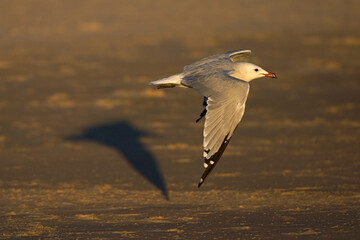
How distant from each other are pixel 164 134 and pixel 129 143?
52 centimetres

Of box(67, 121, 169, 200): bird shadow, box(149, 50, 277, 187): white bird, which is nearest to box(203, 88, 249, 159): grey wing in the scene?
box(149, 50, 277, 187): white bird

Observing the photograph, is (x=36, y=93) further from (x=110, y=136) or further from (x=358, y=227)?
(x=358, y=227)

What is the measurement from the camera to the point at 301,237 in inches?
223

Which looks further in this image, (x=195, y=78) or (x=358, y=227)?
(x=195, y=78)

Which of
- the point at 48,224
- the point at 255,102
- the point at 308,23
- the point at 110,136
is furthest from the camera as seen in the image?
the point at 308,23

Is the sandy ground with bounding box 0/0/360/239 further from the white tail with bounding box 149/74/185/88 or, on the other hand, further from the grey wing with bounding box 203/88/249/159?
the white tail with bounding box 149/74/185/88

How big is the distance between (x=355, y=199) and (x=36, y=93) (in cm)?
632

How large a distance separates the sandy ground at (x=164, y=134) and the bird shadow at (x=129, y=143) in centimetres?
2

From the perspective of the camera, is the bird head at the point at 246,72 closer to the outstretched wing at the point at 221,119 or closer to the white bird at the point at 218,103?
the white bird at the point at 218,103

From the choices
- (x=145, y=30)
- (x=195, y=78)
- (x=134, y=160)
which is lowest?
(x=134, y=160)

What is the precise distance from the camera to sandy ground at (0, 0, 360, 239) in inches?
247

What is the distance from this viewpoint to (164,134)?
31.3 feet

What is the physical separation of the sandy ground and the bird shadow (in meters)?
A: 0.02

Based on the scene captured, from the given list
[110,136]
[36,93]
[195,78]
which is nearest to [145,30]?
[36,93]
